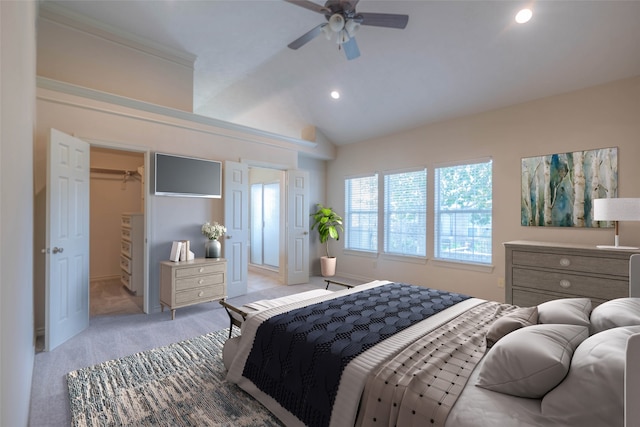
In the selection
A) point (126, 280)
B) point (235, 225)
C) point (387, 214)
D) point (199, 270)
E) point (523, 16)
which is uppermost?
point (523, 16)

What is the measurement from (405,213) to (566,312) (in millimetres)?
3644

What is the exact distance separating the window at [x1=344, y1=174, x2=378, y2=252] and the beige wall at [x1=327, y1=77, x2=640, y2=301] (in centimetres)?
28

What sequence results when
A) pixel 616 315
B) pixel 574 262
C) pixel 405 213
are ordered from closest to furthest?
pixel 616 315 < pixel 574 262 < pixel 405 213

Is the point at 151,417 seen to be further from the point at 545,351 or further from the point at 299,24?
the point at 299,24

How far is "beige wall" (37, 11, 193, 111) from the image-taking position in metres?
3.30

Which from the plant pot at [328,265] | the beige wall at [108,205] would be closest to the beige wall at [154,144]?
the beige wall at [108,205]

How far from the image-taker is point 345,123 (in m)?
5.43

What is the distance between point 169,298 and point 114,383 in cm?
142

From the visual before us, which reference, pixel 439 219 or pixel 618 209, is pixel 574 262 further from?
pixel 439 219

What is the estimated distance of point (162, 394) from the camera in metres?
2.05

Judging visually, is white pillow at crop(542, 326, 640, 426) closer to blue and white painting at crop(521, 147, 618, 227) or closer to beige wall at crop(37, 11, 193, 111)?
blue and white painting at crop(521, 147, 618, 227)

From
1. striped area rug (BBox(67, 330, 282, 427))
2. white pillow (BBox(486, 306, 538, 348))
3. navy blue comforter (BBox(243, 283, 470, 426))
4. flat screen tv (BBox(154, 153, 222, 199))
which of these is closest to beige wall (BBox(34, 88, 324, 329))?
flat screen tv (BBox(154, 153, 222, 199))

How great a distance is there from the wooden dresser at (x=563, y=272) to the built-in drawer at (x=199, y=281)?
3.54 metres

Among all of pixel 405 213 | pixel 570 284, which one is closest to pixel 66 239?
pixel 405 213
